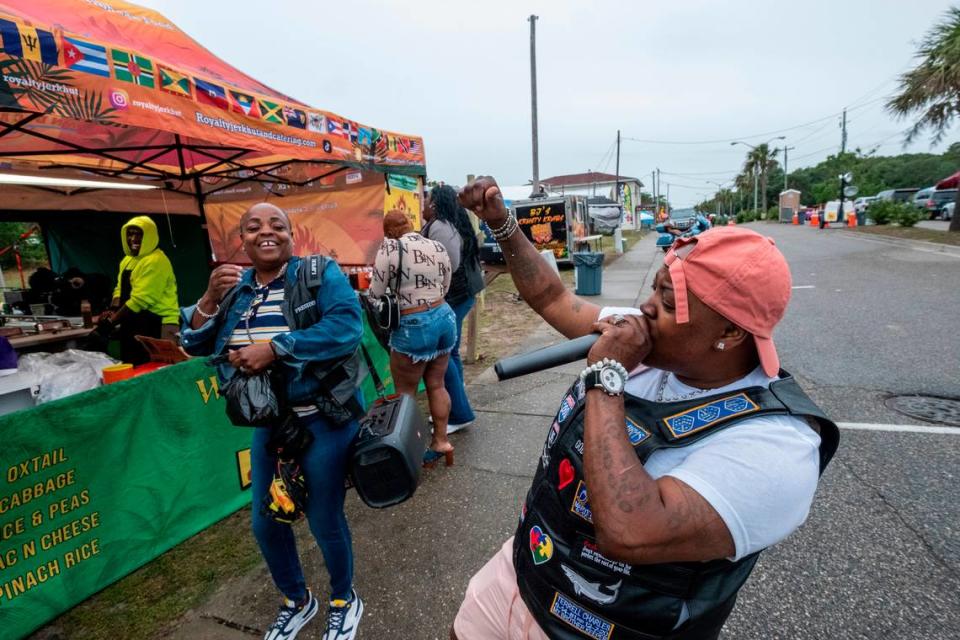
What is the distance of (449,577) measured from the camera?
2508 mm

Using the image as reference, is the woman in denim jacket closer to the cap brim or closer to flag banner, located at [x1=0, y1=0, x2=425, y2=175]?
the cap brim

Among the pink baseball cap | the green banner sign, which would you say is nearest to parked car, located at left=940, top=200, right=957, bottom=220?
the pink baseball cap

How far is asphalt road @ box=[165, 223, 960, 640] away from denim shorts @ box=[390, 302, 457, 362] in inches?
37.3

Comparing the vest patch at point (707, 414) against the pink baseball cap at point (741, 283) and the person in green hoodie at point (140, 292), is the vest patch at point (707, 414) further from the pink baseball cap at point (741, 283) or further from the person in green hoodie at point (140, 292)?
the person in green hoodie at point (140, 292)

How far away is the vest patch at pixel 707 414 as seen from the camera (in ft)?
3.23

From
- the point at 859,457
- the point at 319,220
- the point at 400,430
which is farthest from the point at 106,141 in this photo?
the point at 859,457

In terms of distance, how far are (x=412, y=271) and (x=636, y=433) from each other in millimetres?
2399

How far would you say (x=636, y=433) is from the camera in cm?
109

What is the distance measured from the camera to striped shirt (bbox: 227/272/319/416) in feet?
6.61

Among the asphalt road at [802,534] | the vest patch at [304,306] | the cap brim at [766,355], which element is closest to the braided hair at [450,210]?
the asphalt road at [802,534]

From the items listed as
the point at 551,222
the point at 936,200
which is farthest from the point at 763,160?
the point at 551,222

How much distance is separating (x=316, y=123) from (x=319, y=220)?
244cm

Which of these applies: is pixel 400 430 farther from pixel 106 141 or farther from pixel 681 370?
pixel 106 141

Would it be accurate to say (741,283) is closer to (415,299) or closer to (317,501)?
(317,501)
